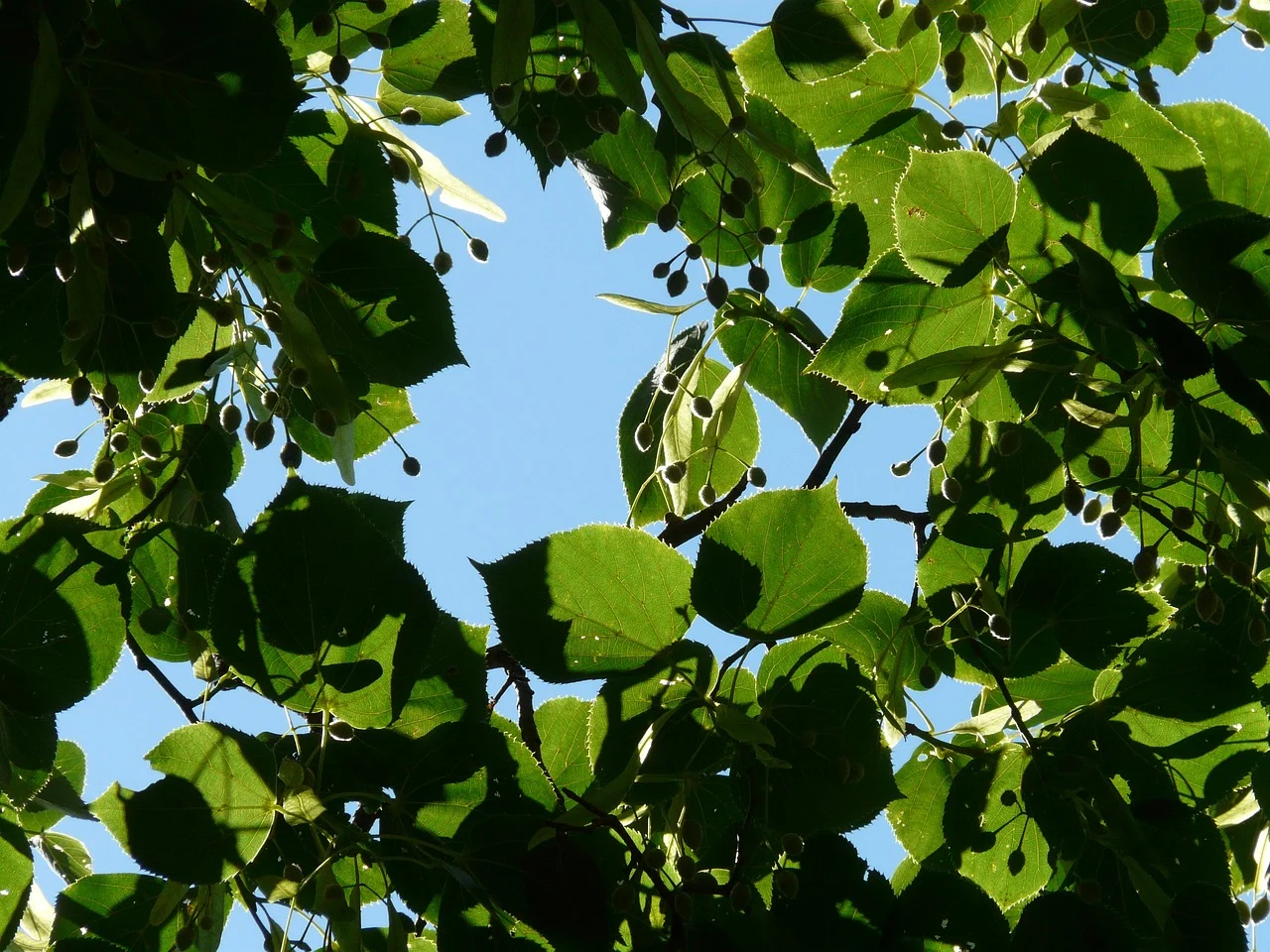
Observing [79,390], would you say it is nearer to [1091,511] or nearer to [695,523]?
[695,523]

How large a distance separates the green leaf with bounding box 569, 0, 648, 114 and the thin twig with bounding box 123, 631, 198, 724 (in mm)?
932

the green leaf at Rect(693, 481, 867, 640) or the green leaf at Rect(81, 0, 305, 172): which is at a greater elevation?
the green leaf at Rect(81, 0, 305, 172)

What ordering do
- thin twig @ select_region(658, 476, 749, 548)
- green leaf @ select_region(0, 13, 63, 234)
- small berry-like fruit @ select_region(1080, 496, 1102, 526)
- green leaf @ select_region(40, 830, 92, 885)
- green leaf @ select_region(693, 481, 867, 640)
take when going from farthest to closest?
green leaf @ select_region(40, 830, 92, 885)
thin twig @ select_region(658, 476, 749, 548)
small berry-like fruit @ select_region(1080, 496, 1102, 526)
green leaf @ select_region(693, 481, 867, 640)
green leaf @ select_region(0, 13, 63, 234)

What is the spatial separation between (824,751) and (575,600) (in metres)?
0.33

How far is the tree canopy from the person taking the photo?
1222mm

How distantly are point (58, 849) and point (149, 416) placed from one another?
731 millimetres

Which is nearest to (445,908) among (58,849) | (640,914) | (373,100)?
(640,914)

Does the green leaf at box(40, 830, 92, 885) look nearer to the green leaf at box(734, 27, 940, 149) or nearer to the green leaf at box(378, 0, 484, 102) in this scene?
the green leaf at box(378, 0, 484, 102)

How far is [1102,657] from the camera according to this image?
4.57 feet

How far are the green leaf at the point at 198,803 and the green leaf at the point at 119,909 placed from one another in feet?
0.79

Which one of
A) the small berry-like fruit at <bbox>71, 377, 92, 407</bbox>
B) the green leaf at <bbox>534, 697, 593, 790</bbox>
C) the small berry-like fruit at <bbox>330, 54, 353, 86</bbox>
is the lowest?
the green leaf at <bbox>534, 697, 593, 790</bbox>

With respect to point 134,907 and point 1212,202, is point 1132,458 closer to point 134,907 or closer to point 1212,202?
point 1212,202

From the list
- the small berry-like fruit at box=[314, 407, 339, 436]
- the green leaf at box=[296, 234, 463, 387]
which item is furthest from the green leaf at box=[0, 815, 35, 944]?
the green leaf at box=[296, 234, 463, 387]

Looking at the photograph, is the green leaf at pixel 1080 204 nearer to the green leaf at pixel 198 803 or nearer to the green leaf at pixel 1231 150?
the green leaf at pixel 1231 150
